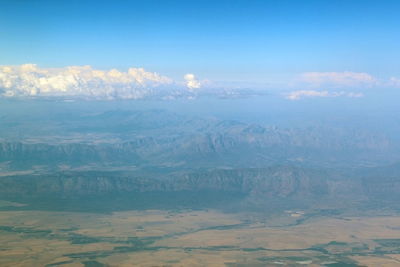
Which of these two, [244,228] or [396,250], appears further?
[244,228]

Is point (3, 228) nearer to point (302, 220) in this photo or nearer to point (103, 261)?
point (103, 261)

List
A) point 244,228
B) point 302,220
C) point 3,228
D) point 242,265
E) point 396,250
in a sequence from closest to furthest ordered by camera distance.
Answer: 1. point 242,265
2. point 396,250
3. point 3,228
4. point 244,228
5. point 302,220

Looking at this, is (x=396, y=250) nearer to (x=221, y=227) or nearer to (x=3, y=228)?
(x=221, y=227)

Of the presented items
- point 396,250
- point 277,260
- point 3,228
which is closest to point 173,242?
point 277,260

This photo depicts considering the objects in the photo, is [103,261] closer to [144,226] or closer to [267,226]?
[144,226]

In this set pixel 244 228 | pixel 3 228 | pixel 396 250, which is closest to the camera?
pixel 396 250

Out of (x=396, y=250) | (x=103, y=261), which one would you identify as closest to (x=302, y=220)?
(x=396, y=250)

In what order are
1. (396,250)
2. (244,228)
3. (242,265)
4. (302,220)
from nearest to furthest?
1. (242,265)
2. (396,250)
3. (244,228)
4. (302,220)

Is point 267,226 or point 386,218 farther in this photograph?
point 386,218

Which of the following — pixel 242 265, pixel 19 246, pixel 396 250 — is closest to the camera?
pixel 242 265
